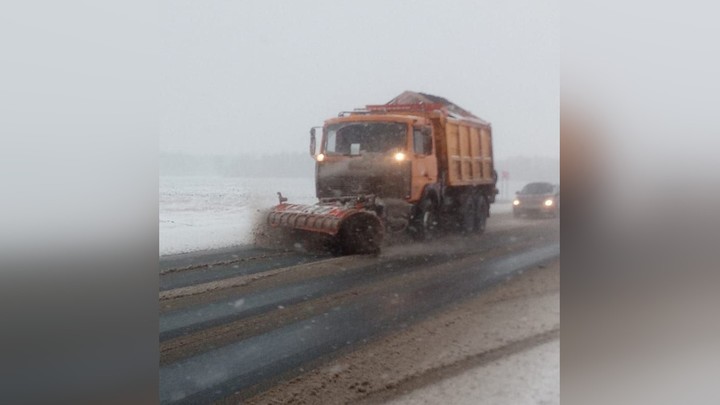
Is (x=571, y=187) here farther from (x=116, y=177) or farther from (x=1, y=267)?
(x=1, y=267)

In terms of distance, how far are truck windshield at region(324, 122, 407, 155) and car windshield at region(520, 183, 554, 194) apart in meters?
0.61

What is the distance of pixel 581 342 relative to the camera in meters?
3.53

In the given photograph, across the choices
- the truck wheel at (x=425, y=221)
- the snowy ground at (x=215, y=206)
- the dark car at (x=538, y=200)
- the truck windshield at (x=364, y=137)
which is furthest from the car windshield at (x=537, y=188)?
the snowy ground at (x=215, y=206)

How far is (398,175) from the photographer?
3.04 m

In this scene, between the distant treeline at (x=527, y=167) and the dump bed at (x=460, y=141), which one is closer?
the dump bed at (x=460, y=141)

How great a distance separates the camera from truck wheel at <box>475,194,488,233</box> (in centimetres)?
327

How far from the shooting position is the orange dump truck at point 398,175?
9.45 ft

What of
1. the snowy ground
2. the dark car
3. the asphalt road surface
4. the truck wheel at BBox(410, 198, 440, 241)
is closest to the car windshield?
the dark car

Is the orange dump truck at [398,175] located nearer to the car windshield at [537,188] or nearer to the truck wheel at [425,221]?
the truck wheel at [425,221]

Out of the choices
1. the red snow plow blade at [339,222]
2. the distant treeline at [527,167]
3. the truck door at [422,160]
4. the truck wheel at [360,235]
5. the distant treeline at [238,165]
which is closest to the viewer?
the distant treeline at [238,165]

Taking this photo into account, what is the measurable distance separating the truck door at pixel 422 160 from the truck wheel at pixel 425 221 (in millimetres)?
58

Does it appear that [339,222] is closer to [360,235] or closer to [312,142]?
[360,235]

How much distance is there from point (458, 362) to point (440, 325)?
0.54ft

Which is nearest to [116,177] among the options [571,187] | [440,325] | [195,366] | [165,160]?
[165,160]
